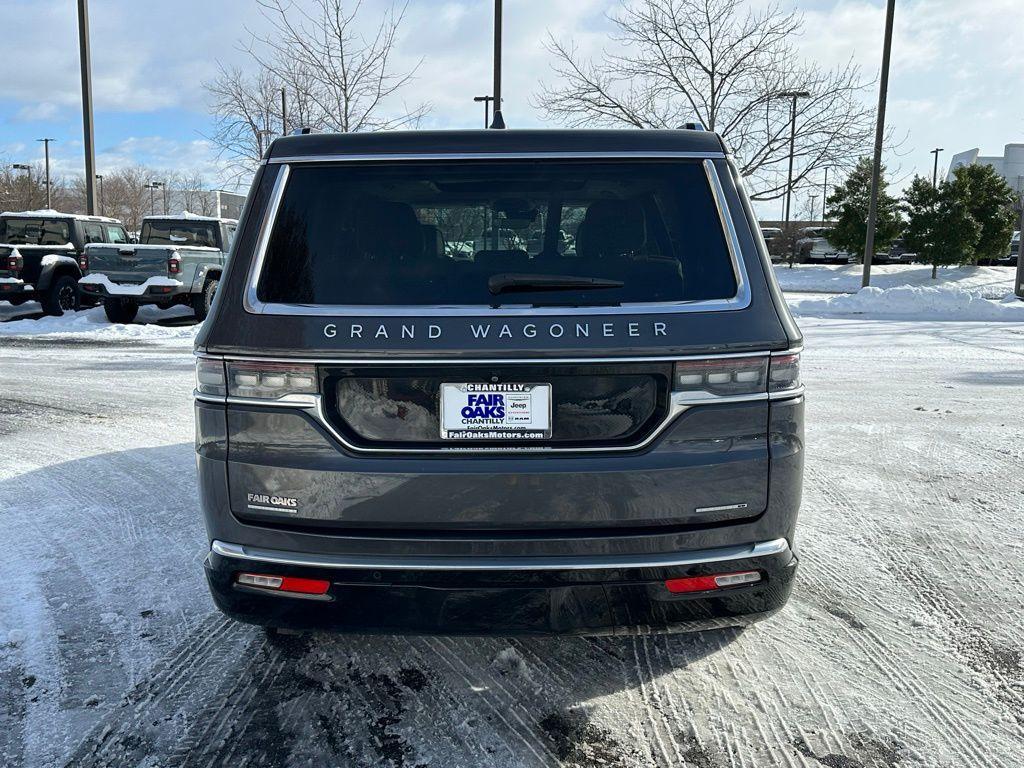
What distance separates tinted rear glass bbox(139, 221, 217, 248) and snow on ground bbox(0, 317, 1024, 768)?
10.8 m

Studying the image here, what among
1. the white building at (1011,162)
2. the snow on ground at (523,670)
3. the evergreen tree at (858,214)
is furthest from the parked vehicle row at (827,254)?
the snow on ground at (523,670)

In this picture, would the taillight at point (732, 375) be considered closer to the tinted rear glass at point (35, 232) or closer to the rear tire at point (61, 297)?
the rear tire at point (61, 297)

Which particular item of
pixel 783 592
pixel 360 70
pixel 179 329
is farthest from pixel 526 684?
pixel 360 70

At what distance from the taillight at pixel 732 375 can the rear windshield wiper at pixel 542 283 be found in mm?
332

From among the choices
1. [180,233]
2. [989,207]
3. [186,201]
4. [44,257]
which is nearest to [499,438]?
[180,233]

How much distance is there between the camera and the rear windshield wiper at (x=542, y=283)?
2.35 meters

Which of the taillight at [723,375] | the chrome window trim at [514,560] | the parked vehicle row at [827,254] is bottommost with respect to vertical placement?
the chrome window trim at [514,560]

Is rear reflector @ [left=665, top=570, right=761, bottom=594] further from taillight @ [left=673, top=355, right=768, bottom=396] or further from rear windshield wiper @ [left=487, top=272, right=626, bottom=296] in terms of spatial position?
rear windshield wiper @ [left=487, top=272, right=626, bottom=296]

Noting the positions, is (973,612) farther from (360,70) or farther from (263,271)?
(360,70)

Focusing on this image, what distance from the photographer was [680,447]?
90.3 inches

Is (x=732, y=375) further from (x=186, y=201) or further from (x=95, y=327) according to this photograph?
(x=186, y=201)

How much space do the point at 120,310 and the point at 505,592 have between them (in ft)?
44.1

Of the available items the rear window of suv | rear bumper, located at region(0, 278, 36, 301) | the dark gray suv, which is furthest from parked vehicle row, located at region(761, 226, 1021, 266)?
the dark gray suv

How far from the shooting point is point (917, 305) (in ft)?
60.0
